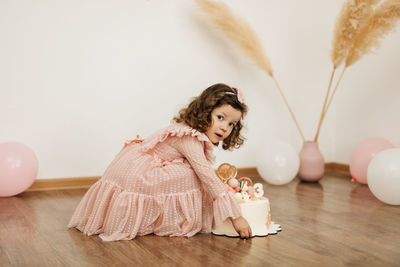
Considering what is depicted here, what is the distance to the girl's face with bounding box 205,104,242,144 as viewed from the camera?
1.78 m

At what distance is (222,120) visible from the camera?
1.80m

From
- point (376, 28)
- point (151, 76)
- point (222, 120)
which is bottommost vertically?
point (222, 120)

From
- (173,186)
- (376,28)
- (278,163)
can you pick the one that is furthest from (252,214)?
(376,28)

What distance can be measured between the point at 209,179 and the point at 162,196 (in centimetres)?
22

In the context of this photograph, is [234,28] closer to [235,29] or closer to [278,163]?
[235,29]

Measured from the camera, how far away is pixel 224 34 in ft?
10.7

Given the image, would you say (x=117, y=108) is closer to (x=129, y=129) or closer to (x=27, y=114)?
(x=129, y=129)

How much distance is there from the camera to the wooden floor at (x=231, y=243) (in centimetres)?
137

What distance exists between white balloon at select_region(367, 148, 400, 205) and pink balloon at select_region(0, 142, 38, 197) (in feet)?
6.74

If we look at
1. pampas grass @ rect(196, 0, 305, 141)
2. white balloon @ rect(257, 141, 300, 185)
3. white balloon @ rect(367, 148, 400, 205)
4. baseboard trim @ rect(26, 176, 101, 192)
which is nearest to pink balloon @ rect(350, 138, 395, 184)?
white balloon @ rect(257, 141, 300, 185)

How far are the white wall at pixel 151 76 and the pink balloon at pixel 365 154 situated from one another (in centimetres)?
30

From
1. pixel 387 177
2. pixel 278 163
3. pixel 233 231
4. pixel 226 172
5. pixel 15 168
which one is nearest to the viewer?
pixel 233 231

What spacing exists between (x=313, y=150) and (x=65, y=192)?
1879 mm

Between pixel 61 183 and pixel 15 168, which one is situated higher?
pixel 15 168
